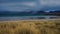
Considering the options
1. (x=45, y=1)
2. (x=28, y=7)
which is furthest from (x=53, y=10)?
(x=28, y=7)

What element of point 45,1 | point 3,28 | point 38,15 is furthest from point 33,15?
point 3,28

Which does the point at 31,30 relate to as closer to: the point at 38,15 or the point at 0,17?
the point at 38,15

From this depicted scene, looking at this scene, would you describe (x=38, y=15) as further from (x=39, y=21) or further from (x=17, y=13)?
(x=17, y=13)

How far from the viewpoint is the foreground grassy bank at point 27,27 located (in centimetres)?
179

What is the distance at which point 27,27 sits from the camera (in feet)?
5.89

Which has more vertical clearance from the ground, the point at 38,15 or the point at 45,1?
the point at 45,1

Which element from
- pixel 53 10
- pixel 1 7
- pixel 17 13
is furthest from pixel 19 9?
pixel 53 10

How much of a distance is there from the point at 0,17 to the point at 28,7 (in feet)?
0.92

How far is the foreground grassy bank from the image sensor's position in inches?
70.6

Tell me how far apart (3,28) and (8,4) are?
231 millimetres

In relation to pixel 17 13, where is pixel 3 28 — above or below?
below

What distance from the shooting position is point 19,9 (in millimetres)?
1808

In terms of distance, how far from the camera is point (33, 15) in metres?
1.81

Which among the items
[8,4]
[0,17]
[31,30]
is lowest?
[31,30]
